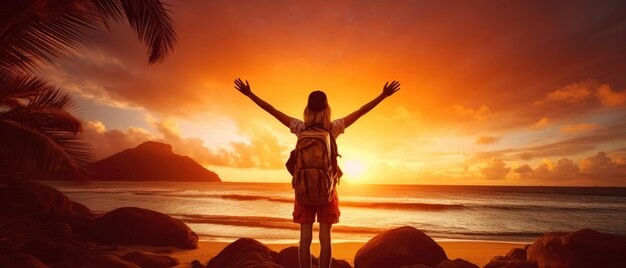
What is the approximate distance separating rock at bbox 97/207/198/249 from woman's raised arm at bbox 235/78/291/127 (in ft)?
26.6

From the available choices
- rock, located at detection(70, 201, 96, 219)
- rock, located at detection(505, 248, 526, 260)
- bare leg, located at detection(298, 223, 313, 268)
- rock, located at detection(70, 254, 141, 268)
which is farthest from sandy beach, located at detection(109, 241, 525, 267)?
bare leg, located at detection(298, 223, 313, 268)

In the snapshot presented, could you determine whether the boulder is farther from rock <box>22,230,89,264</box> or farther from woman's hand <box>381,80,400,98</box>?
woman's hand <box>381,80,400,98</box>

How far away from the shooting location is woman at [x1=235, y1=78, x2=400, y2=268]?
10.3 ft

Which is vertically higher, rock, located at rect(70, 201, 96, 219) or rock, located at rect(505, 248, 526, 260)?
rock, located at rect(505, 248, 526, 260)

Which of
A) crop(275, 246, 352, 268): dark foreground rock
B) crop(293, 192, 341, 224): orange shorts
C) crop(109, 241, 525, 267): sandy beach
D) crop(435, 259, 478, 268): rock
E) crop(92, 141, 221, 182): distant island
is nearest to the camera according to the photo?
crop(293, 192, 341, 224): orange shorts

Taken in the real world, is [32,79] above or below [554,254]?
above

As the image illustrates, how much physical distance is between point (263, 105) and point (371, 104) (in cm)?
118

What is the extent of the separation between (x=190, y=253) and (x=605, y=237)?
9.85m

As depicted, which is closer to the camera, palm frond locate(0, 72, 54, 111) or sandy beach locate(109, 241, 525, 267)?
palm frond locate(0, 72, 54, 111)

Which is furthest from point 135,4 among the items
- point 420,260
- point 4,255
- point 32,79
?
Answer: point 420,260

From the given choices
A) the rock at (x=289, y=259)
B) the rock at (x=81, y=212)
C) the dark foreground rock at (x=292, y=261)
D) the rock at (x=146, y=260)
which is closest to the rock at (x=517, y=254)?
the dark foreground rock at (x=292, y=261)

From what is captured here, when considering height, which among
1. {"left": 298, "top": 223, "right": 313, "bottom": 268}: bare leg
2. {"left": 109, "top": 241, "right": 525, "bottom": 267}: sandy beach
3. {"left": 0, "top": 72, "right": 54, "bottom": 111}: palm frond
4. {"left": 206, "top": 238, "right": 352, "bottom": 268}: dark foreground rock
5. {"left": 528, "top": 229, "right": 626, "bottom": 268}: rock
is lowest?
{"left": 109, "top": 241, "right": 525, "bottom": 267}: sandy beach

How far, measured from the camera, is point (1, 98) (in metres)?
4.70

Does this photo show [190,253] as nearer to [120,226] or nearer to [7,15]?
[120,226]
